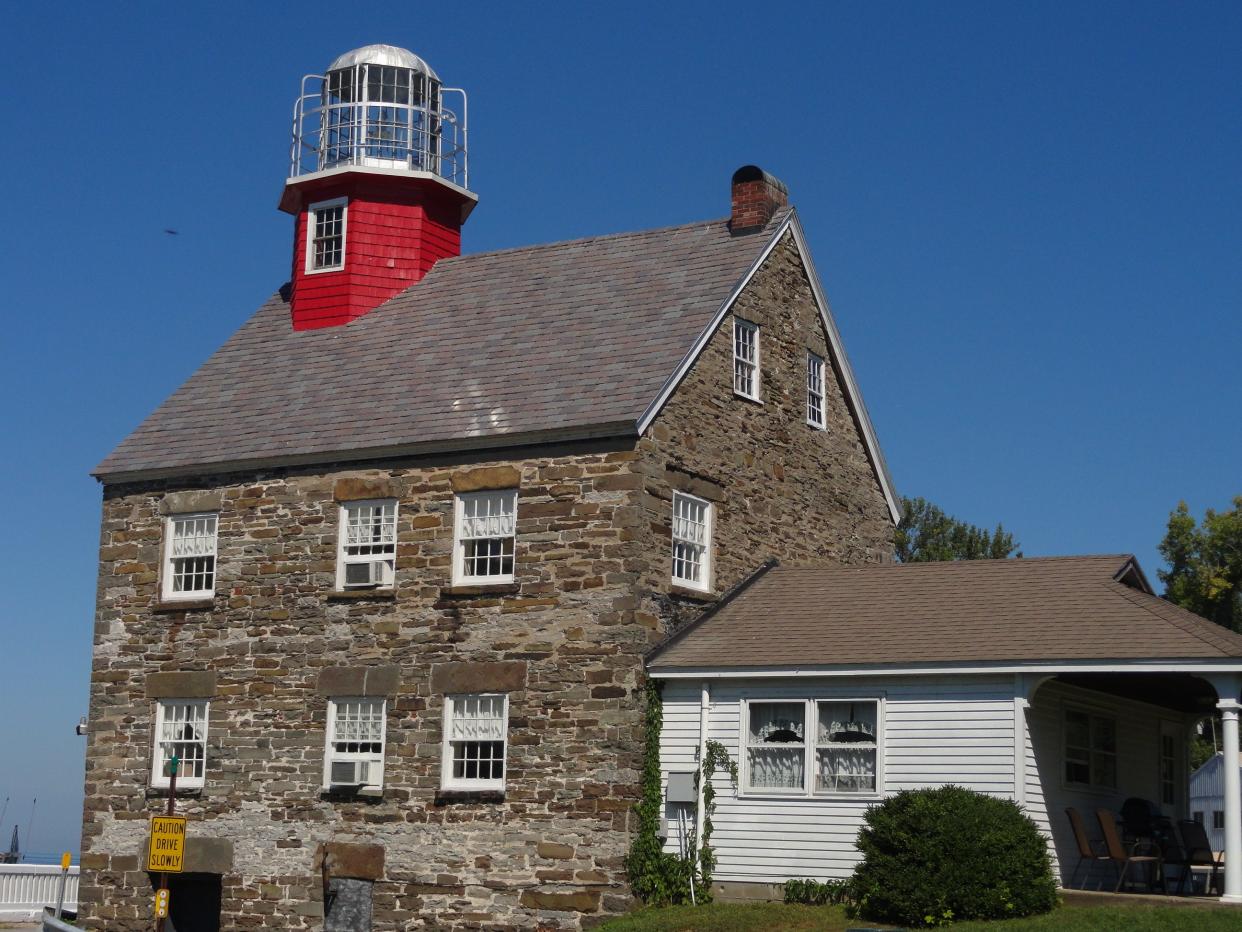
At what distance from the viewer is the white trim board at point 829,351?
23.1m

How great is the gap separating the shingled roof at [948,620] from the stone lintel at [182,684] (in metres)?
7.12

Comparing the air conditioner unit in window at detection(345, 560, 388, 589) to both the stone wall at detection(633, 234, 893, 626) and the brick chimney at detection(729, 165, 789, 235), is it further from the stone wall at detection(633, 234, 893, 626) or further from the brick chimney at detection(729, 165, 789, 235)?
the brick chimney at detection(729, 165, 789, 235)

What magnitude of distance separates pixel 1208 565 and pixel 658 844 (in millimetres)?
30073

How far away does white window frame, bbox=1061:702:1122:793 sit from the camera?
2159 cm

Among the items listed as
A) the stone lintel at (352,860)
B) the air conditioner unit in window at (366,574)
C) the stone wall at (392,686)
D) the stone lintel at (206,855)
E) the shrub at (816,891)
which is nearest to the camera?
the shrub at (816,891)

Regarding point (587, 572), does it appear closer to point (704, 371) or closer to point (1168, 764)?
point (704, 371)

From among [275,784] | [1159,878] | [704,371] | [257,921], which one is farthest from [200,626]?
[1159,878]

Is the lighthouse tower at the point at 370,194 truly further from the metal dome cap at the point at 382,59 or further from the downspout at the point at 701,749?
the downspout at the point at 701,749

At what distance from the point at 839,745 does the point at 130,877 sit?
11.1 m

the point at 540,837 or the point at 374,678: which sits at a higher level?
the point at 374,678

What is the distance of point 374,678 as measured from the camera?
78.2 feet

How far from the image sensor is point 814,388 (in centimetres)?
2756

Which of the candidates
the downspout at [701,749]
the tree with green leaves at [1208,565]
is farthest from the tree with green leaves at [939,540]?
the downspout at [701,749]

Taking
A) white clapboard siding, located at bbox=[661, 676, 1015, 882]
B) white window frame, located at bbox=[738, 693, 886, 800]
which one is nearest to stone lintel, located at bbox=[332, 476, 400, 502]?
white clapboard siding, located at bbox=[661, 676, 1015, 882]
